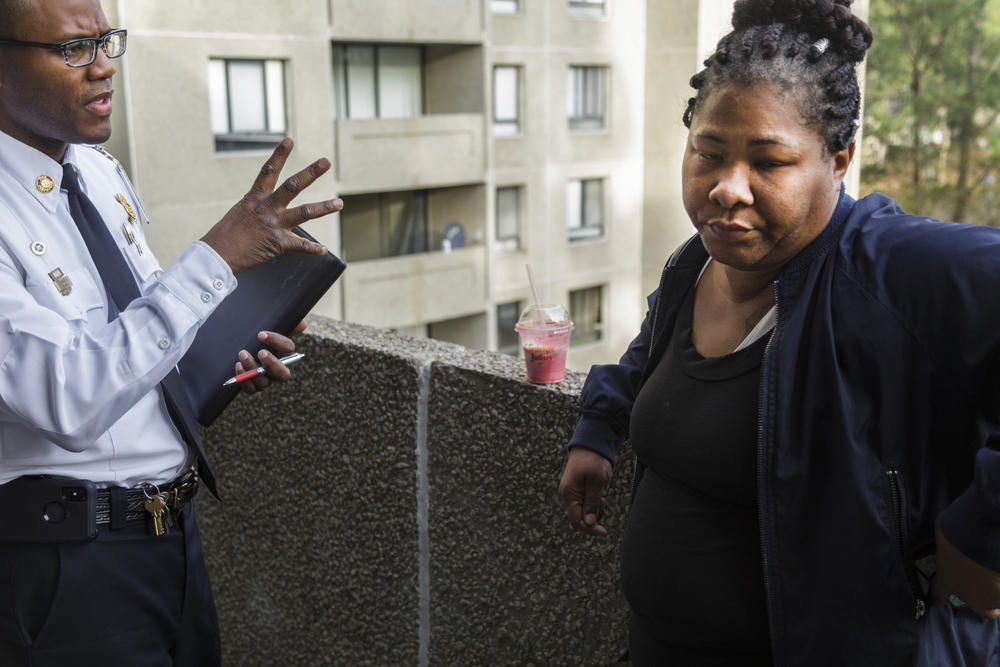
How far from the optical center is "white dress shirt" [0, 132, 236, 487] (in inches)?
70.3

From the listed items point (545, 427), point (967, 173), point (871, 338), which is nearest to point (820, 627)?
point (871, 338)

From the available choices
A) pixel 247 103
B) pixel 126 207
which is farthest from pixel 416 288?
pixel 126 207

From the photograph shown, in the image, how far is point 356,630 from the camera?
301cm

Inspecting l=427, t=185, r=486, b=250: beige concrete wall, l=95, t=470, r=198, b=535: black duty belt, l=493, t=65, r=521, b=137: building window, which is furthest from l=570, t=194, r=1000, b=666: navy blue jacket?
l=493, t=65, r=521, b=137: building window

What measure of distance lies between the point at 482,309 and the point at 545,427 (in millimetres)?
16617

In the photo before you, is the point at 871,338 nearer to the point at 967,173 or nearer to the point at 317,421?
the point at 317,421

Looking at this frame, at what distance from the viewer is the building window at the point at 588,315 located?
2134cm

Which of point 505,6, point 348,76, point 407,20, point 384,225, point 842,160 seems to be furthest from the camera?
point 505,6

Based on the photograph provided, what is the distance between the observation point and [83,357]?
70.6 inches

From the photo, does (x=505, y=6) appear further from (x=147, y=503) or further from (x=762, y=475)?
(x=762, y=475)

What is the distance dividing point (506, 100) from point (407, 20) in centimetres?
277

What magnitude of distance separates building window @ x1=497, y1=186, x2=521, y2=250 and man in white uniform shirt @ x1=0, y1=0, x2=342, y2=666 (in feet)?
56.7

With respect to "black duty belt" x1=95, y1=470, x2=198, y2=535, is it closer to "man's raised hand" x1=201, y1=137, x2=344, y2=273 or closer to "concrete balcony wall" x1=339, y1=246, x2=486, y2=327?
"man's raised hand" x1=201, y1=137, x2=344, y2=273

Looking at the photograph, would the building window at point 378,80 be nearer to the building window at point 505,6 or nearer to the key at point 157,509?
the building window at point 505,6
